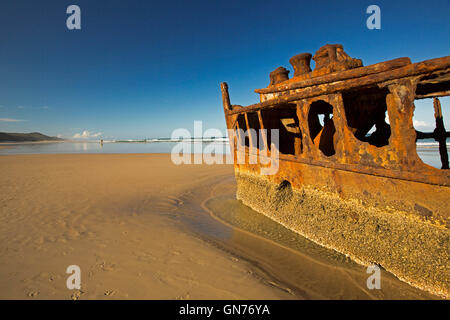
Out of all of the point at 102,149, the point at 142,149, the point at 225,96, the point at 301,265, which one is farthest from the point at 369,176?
the point at 102,149

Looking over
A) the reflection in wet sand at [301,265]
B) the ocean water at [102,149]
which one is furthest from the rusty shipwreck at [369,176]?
the ocean water at [102,149]

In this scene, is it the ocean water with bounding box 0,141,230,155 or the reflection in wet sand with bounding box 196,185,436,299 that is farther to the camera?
the ocean water with bounding box 0,141,230,155

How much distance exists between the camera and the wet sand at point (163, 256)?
7.41 feet

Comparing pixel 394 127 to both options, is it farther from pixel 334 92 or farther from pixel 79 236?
pixel 79 236

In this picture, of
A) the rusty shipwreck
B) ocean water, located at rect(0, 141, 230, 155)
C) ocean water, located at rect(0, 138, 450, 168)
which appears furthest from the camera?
ocean water, located at rect(0, 141, 230, 155)

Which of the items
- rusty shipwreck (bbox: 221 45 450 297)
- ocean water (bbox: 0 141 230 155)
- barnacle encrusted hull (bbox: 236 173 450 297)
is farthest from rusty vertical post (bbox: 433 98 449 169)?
ocean water (bbox: 0 141 230 155)

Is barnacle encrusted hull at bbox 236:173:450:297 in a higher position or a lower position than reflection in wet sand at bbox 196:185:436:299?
higher

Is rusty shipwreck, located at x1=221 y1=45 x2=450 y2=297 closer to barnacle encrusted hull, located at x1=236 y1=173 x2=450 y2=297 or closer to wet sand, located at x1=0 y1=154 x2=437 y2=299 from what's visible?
barnacle encrusted hull, located at x1=236 y1=173 x2=450 y2=297

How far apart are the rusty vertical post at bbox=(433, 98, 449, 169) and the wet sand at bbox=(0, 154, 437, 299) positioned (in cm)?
278

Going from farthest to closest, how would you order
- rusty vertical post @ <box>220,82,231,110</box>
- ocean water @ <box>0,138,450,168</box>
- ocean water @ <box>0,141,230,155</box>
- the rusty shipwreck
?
ocean water @ <box>0,141,230,155</box>
ocean water @ <box>0,138,450,168</box>
rusty vertical post @ <box>220,82,231,110</box>
the rusty shipwreck

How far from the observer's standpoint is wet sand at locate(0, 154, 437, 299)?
7.41 ft

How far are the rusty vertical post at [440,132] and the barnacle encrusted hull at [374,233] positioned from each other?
2.46 m

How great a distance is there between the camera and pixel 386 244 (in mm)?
2418

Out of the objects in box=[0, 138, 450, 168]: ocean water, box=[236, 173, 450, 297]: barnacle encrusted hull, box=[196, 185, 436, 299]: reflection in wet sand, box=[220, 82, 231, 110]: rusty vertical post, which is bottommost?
box=[196, 185, 436, 299]: reflection in wet sand
